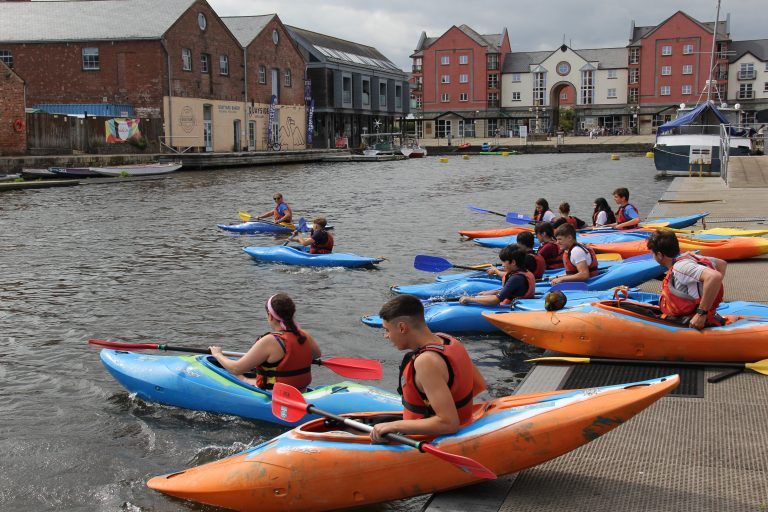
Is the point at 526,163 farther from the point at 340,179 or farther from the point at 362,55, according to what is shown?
the point at 362,55

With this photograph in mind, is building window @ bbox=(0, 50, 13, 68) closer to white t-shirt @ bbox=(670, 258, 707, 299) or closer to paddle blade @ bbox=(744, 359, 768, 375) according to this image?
white t-shirt @ bbox=(670, 258, 707, 299)

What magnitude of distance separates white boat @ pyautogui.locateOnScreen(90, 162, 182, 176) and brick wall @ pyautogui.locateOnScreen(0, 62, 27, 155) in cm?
450

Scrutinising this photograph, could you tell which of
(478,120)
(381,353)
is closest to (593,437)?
(381,353)

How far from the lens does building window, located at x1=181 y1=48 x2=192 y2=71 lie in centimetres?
5244

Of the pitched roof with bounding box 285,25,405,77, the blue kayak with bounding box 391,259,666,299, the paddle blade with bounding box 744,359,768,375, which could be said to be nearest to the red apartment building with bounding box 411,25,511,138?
the pitched roof with bounding box 285,25,405,77

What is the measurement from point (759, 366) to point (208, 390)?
17.4 ft

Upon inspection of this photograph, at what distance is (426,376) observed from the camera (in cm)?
496

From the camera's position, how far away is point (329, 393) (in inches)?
279

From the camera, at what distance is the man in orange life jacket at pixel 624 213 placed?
15.9 m

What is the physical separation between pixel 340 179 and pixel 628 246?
30208 millimetres

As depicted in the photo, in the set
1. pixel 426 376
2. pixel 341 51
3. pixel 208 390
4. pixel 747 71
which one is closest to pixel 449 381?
pixel 426 376

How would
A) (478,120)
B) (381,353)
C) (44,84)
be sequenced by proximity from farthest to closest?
(478,120) → (44,84) → (381,353)

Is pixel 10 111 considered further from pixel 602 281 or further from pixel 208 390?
pixel 208 390

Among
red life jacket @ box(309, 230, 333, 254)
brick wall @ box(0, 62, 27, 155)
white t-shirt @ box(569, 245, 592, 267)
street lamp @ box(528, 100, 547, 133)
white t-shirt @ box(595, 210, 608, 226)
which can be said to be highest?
street lamp @ box(528, 100, 547, 133)
